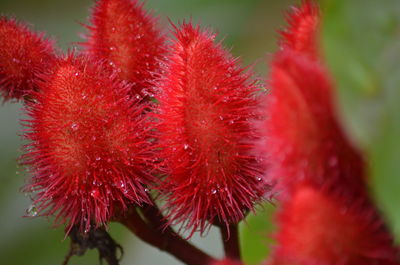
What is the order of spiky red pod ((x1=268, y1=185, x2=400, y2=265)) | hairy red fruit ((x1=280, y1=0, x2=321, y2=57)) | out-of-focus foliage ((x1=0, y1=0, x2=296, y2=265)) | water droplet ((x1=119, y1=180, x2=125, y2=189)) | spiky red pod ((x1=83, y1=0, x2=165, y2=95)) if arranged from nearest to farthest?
spiky red pod ((x1=268, y1=185, x2=400, y2=265)), hairy red fruit ((x1=280, y1=0, x2=321, y2=57)), water droplet ((x1=119, y1=180, x2=125, y2=189)), spiky red pod ((x1=83, y1=0, x2=165, y2=95)), out-of-focus foliage ((x1=0, y1=0, x2=296, y2=265))

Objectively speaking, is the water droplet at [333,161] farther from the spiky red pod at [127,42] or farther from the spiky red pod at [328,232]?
the spiky red pod at [127,42]

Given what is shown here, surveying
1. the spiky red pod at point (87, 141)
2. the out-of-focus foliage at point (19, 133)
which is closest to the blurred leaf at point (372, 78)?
the spiky red pod at point (87, 141)

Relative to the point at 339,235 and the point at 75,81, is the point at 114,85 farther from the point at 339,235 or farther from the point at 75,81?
the point at 339,235

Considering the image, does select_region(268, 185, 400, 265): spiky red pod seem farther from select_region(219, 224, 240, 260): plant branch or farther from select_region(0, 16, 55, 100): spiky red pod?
select_region(0, 16, 55, 100): spiky red pod

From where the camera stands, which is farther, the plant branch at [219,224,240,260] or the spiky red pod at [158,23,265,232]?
the plant branch at [219,224,240,260]

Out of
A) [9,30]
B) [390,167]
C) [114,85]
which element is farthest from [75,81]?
[390,167]

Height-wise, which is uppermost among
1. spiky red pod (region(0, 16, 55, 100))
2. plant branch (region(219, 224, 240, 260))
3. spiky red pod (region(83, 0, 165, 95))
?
spiky red pod (region(83, 0, 165, 95))

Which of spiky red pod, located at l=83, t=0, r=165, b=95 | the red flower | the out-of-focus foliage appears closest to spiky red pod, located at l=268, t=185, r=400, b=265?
the red flower
